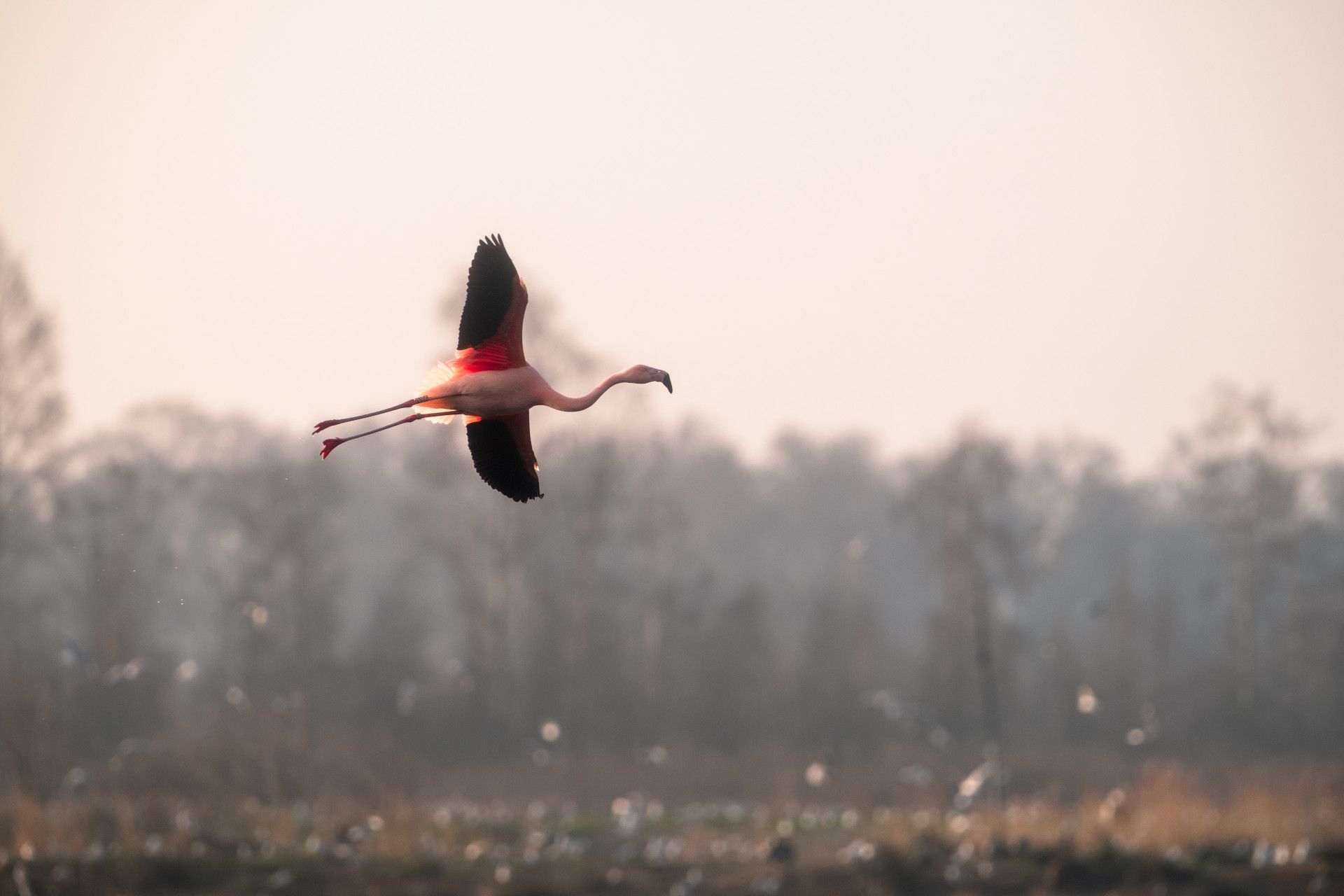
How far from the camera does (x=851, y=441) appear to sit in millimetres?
75312

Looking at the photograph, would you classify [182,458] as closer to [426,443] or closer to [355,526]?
[426,443]

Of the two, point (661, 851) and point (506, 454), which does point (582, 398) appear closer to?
point (506, 454)

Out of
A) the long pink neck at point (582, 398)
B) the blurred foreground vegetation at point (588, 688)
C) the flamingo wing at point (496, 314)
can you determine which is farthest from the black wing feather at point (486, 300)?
the blurred foreground vegetation at point (588, 688)

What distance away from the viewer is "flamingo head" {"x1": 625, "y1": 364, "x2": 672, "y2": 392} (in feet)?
18.4

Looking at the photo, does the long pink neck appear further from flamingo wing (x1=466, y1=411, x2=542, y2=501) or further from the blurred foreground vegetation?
the blurred foreground vegetation

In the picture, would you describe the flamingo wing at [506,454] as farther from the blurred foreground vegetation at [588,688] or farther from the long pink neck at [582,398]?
the blurred foreground vegetation at [588,688]

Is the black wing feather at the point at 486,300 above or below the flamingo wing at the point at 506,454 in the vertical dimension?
above

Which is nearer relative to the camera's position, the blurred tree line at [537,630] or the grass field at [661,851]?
the grass field at [661,851]

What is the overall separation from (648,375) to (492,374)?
77 cm

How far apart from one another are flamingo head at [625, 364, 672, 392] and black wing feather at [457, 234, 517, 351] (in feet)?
2.27

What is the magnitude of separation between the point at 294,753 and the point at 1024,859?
40.0 feet

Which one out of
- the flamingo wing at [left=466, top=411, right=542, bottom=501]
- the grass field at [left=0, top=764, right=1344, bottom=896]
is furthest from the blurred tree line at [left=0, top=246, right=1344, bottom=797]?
the flamingo wing at [left=466, top=411, right=542, bottom=501]

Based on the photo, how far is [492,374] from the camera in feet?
20.3

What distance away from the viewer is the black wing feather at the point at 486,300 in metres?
6.28
